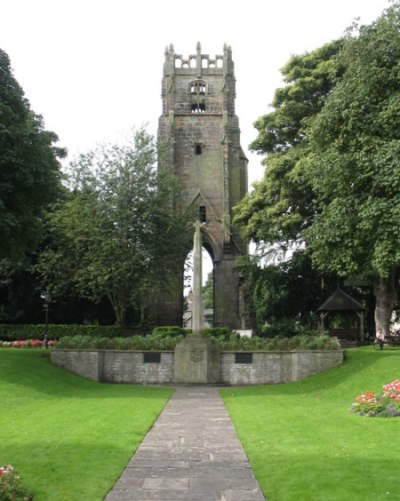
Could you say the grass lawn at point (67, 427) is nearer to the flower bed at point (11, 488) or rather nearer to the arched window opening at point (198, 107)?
the flower bed at point (11, 488)

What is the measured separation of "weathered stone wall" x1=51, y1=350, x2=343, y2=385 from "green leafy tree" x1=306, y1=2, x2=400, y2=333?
383cm

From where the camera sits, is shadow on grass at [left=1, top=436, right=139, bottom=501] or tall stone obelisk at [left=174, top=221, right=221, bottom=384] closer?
shadow on grass at [left=1, top=436, right=139, bottom=501]

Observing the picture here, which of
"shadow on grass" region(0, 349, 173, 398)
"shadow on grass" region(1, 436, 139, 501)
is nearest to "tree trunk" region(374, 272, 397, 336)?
"shadow on grass" region(0, 349, 173, 398)

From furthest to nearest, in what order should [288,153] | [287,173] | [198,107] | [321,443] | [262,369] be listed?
[198,107] < [288,153] < [287,173] < [262,369] < [321,443]

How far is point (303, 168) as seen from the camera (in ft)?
91.0

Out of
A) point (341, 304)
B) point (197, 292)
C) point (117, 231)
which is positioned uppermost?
point (117, 231)

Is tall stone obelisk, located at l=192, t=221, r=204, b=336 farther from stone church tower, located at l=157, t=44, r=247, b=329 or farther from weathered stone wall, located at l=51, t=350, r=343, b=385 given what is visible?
stone church tower, located at l=157, t=44, r=247, b=329

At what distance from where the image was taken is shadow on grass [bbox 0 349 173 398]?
16.8 meters

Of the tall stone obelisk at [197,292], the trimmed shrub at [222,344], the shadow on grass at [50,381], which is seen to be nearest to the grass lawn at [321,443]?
the shadow on grass at [50,381]

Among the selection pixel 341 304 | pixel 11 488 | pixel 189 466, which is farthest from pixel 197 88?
pixel 11 488

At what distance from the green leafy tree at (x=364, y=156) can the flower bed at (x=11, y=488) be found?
1472cm

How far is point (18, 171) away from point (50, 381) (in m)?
7.87

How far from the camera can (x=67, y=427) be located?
34.8ft

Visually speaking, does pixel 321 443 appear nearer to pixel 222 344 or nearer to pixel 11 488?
pixel 11 488
